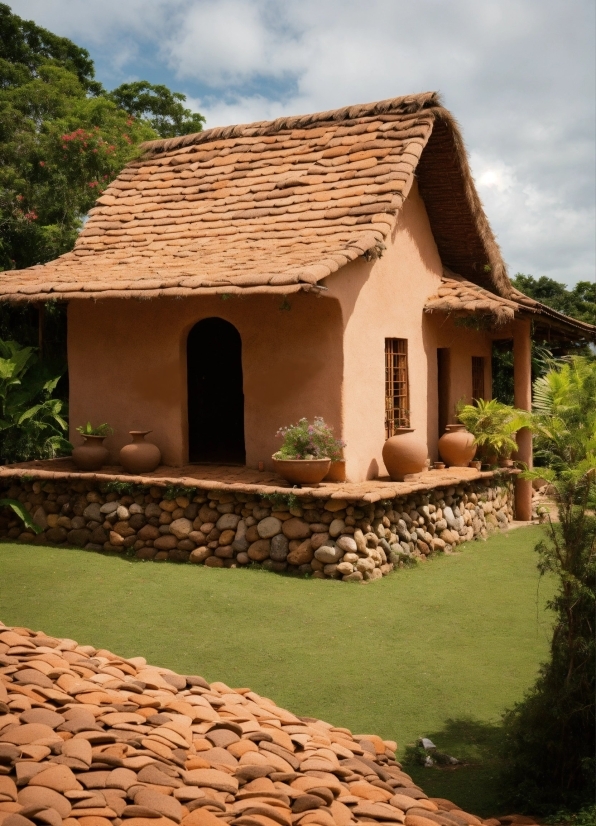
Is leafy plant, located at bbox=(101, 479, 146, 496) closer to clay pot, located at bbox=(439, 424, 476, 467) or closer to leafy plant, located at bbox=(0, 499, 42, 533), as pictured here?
leafy plant, located at bbox=(0, 499, 42, 533)

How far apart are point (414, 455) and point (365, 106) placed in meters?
5.20

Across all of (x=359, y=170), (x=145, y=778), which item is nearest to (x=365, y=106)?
(x=359, y=170)

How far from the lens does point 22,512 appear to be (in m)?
10.5

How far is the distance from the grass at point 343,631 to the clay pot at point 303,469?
3.59 feet

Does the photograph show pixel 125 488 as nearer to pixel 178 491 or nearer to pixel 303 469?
pixel 178 491

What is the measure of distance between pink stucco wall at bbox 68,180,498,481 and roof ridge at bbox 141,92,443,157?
1.27m

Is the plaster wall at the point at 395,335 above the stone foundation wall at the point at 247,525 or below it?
above

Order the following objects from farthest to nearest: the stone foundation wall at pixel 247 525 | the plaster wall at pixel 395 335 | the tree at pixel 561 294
A: the tree at pixel 561 294, the plaster wall at pixel 395 335, the stone foundation wall at pixel 247 525

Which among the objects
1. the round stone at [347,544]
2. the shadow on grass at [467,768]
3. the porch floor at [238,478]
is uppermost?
the porch floor at [238,478]

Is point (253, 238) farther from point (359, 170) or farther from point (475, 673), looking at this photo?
point (475, 673)

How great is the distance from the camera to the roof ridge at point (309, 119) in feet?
38.2

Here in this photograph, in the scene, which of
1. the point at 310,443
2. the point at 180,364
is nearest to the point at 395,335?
the point at 310,443

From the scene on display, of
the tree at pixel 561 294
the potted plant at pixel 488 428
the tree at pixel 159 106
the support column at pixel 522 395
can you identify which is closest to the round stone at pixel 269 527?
the potted plant at pixel 488 428

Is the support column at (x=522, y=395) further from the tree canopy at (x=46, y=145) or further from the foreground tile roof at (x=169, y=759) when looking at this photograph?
the foreground tile roof at (x=169, y=759)
